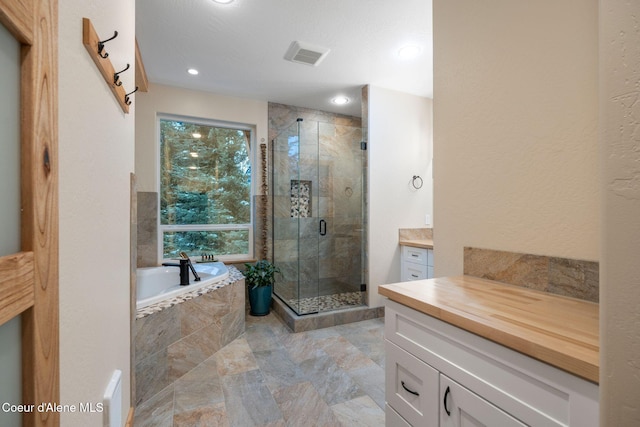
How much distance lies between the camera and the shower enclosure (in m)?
3.35

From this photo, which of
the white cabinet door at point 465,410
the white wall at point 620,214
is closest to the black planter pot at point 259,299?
the white cabinet door at point 465,410

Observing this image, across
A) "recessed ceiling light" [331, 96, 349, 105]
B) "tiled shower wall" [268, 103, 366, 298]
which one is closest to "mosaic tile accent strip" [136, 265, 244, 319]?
"tiled shower wall" [268, 103, 366, 298]

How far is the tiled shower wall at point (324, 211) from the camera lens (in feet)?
11.1

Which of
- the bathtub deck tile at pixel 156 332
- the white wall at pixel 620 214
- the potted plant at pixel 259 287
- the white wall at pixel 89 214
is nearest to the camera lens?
the white wall at pixel 620 214

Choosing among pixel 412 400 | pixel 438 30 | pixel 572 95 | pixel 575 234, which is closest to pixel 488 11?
pixel 438 30

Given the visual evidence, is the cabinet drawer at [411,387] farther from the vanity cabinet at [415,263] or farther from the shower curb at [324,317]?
the vanity cabinet at [415,263]

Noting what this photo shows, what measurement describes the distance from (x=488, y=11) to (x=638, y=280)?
1.47m

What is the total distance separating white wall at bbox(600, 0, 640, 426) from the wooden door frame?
862mm

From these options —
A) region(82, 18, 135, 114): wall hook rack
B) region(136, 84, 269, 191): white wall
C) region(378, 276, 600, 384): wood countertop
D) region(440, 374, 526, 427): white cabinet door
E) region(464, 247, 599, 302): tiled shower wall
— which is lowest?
region(440, 374, 526, 427): white cabinet door

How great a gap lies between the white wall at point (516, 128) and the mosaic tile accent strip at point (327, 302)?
74.2 inches

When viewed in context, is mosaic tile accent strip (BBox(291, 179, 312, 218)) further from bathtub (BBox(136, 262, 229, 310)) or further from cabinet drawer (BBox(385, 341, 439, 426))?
cabinet drawer (BBox(385, 341, 439, 426))

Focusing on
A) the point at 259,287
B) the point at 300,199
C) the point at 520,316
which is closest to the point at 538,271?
the point at 520,316

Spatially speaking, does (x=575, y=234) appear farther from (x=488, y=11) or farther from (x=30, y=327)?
(x=30, y=327)

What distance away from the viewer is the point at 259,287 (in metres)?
3.27
